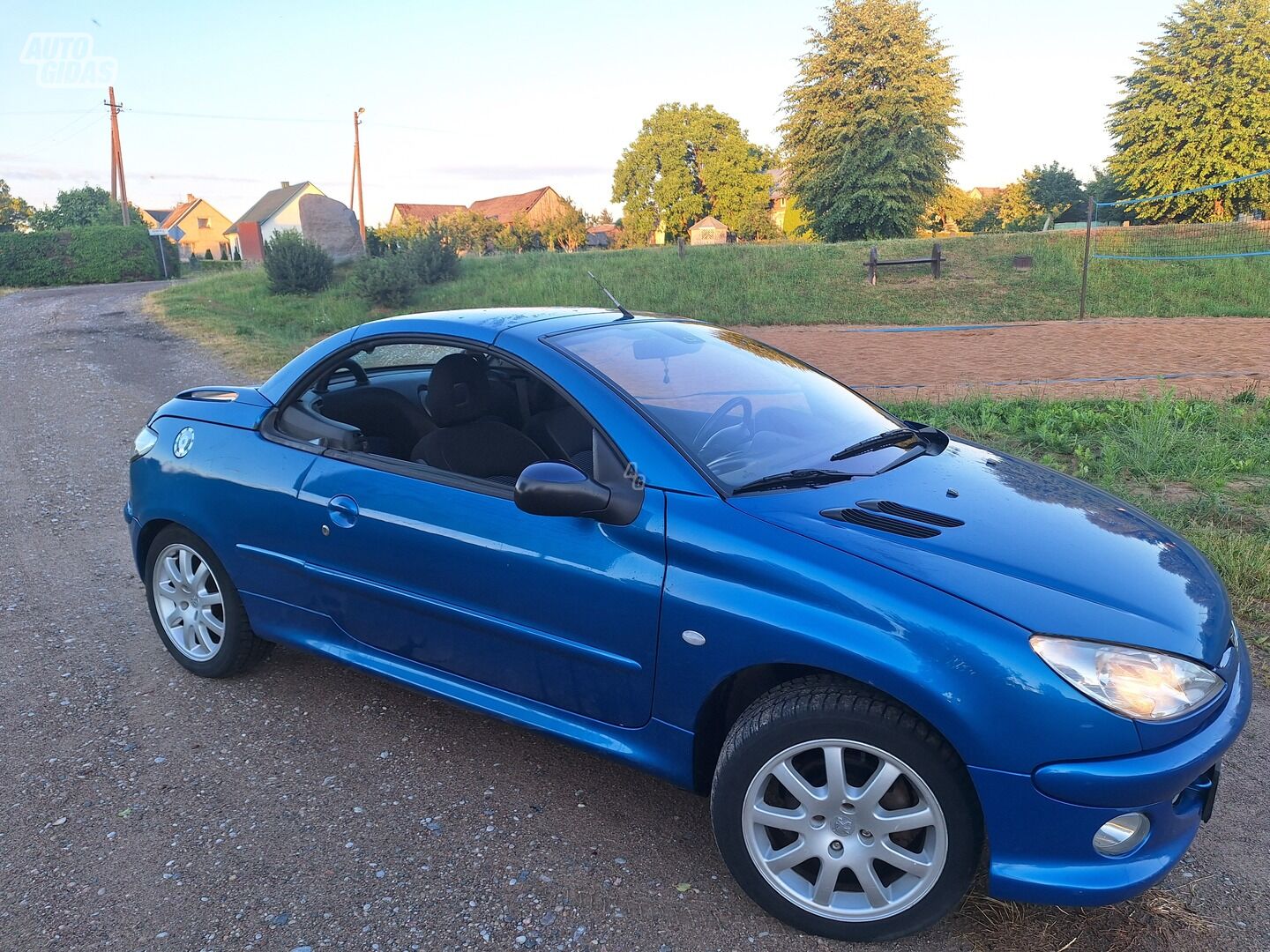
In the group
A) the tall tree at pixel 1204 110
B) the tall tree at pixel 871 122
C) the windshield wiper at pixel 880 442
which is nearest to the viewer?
the windshield wiper at pixel 880 442

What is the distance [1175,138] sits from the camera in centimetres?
2973

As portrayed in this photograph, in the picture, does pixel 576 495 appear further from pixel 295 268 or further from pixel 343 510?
pixel 295 268

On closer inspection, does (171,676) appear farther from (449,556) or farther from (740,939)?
(740,939)

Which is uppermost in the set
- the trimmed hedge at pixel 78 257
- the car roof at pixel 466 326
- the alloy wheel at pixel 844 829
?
the trimmed hedge at pixel 78 257

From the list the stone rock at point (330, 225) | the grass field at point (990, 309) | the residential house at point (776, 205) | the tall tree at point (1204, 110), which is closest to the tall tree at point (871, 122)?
the tall tree at point (1204, 110)

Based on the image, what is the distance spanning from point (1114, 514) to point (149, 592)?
3.78 m

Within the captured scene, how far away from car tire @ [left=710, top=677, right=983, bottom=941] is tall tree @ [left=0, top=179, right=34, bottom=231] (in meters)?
82.9

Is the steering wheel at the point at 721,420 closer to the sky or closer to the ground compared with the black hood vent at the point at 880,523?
closer to the sky

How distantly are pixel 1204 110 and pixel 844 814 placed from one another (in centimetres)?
3451

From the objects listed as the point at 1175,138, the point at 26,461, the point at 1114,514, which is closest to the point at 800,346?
the point at 26,461

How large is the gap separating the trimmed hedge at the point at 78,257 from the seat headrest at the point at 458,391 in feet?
125

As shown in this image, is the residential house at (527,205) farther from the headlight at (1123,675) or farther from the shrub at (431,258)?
the headlight at (1123,675)

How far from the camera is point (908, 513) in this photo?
260cm

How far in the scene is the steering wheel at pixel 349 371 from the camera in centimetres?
358
